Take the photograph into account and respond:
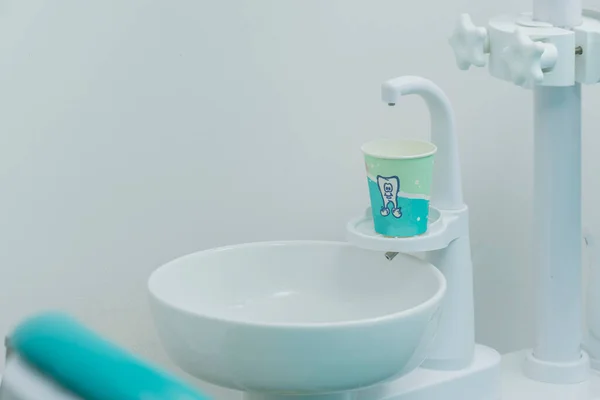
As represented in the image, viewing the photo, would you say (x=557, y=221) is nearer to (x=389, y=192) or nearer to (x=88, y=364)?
(x=389, y=192)

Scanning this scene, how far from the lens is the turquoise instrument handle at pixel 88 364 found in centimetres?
55

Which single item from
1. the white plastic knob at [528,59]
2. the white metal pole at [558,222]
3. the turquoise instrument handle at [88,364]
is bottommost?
the white metal pole at [558,222]

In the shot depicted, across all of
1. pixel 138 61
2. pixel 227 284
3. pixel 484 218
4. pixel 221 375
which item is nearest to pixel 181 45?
pixel 138 61

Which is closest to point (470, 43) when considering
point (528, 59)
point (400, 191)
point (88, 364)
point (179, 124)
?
point (528, 59)

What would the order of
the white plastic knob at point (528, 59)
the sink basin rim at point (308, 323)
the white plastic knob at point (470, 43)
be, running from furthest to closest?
1. the white plastic knob at point (470, 43)
2. the white plastic knob at point (528, 59)
3. the sink basin rim at point (308, 323)

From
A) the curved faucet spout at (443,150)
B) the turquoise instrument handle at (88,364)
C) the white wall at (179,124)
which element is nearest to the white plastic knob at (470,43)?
the curved faucet spout at (443,150)

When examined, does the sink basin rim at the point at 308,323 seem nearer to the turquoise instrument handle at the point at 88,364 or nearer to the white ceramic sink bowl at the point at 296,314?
the white ceramic sink bowl at the point at 296,314

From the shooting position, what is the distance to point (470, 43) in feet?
4.58

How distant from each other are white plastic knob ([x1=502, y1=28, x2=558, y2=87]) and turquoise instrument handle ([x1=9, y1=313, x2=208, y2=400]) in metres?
0.85

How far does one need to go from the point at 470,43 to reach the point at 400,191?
0.24 m

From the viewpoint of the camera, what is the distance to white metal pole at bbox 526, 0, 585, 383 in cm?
144

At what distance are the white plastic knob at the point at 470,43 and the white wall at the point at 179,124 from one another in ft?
0.65

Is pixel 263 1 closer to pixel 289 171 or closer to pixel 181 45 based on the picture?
pixel 181 45

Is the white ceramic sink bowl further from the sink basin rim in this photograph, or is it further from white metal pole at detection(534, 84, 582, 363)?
white metal pole at detection(534, 84, 582, 363)
